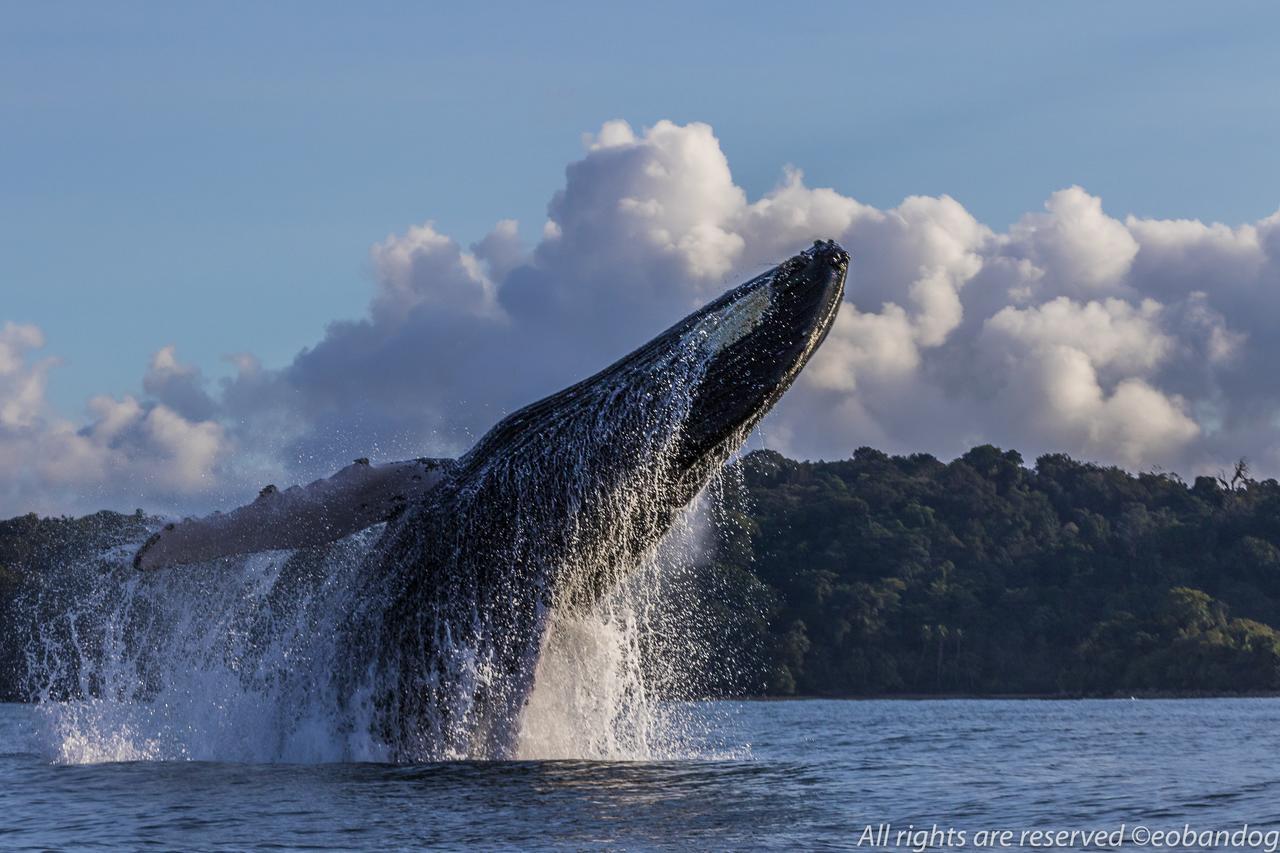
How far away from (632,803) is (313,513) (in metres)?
3.76

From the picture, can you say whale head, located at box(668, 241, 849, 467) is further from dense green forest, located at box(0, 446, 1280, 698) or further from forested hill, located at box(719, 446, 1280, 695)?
forested hill, located at box(719, 446, 1280, 695)

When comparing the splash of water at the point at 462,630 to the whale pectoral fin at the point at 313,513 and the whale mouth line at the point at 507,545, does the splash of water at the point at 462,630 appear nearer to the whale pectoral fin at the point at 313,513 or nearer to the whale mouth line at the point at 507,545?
the whale mouth line at the point at 507,545

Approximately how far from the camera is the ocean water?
10.7m

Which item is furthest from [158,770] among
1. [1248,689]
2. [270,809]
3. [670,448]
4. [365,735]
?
[1248,689]

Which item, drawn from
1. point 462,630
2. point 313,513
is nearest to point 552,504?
point 462,630

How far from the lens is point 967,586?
99.1 meters

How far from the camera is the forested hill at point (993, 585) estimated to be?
89.8 meters

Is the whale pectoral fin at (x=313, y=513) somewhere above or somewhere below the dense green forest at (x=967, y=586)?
below

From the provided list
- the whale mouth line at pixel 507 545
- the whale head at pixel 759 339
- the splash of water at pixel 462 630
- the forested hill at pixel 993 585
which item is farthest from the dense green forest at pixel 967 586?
the whale head at pixel 759 339

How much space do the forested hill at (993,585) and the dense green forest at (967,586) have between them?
12 cm

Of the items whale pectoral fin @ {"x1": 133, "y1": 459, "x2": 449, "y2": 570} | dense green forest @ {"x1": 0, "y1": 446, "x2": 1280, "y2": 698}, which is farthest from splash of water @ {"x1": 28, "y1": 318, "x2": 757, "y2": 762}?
dense green forest @ {"x1": 0, "y1": 446, "x2": 1280, "y2": 698}

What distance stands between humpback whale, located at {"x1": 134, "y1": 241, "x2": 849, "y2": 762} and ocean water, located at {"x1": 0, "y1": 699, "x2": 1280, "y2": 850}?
0.67 metres

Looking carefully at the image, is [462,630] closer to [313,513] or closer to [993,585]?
[313,513]

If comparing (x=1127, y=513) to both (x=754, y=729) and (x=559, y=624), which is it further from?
(x=559, y=624)
